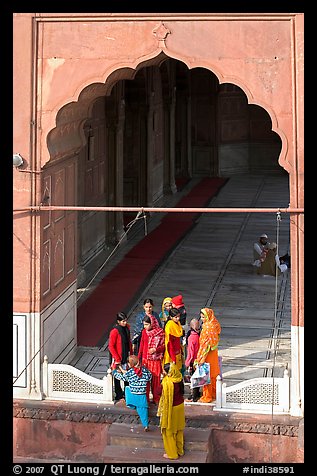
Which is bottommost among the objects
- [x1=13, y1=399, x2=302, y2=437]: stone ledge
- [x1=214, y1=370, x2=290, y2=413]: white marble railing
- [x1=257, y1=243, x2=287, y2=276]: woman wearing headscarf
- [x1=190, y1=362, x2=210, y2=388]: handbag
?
[x1=13, y1=399, x2=302, y2=437]: stone ledge

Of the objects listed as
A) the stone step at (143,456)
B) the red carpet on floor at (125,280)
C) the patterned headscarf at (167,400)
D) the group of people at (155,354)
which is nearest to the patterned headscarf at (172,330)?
the group of people at (155,354)

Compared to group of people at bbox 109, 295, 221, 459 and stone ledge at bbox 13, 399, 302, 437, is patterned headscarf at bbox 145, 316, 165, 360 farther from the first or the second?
stone ledge at bbox 13, 399, 302, 437

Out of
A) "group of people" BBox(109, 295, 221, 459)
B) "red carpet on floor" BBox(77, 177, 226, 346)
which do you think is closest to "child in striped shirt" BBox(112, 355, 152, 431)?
"group of people" BBox(109, 295, 221, 459)

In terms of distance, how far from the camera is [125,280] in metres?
15.2

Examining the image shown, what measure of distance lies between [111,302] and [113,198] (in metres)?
3.99

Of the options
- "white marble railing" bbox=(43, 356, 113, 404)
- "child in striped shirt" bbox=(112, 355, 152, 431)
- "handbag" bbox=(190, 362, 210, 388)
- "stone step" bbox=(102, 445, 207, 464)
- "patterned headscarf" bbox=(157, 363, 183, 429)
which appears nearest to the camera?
"patterned headscarf" bbox=(157, 363, 183, 429)

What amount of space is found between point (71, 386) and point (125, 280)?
502 centimetres

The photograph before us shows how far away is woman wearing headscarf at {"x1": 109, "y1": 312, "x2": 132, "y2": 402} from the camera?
10.3 m

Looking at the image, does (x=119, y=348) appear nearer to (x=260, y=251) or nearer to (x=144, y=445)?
(x=144, y=445)

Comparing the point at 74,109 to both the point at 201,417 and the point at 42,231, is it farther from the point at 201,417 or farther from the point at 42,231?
the point at 201,417

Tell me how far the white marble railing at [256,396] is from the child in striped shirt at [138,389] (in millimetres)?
817

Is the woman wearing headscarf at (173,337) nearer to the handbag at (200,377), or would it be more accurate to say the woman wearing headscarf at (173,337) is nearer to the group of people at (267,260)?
the handbag at (200,377)

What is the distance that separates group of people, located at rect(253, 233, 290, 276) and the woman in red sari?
582cm

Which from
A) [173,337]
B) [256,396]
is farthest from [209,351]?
[256,396]
